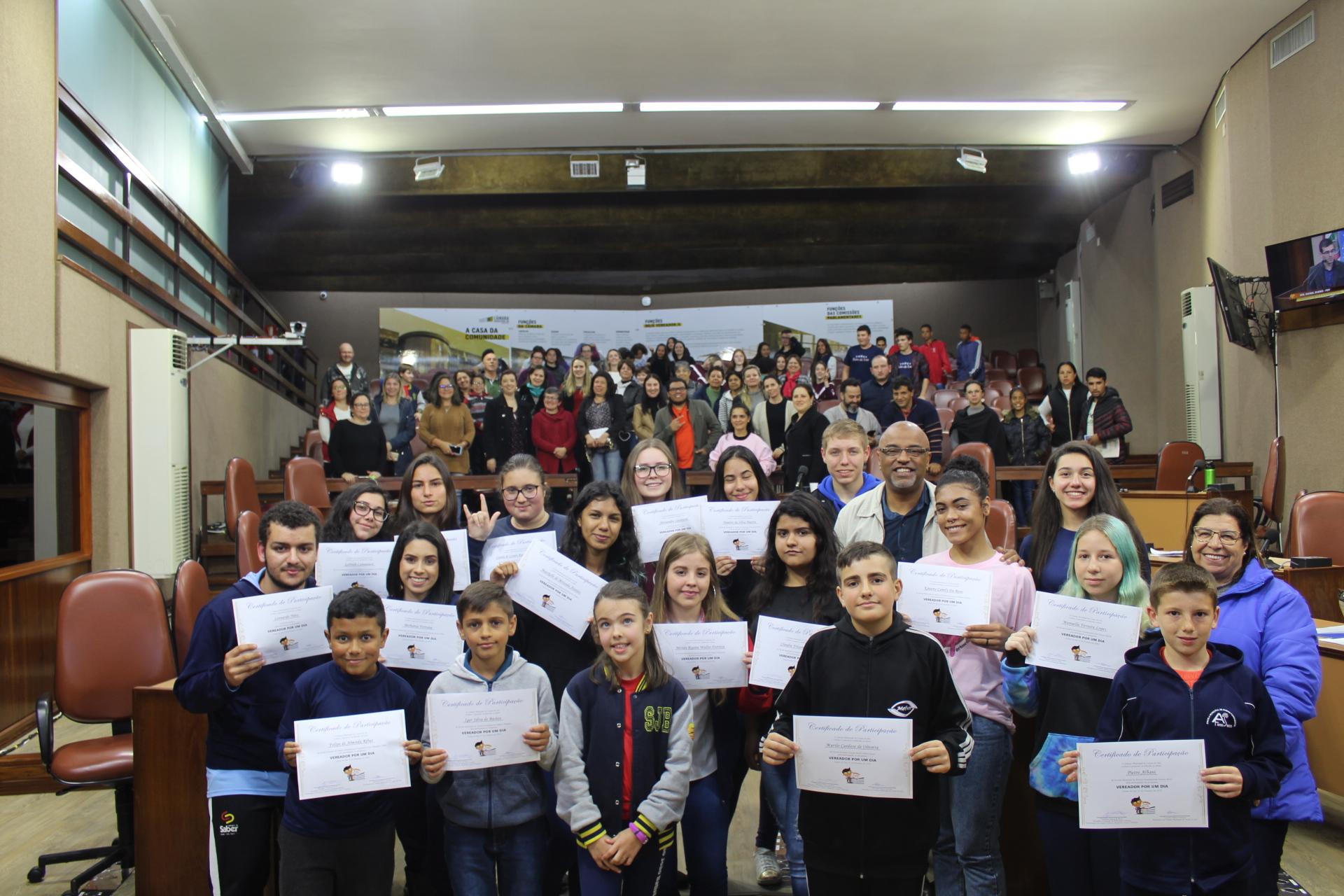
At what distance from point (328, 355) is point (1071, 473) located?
48.3ft

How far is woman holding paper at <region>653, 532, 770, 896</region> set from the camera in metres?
2.68

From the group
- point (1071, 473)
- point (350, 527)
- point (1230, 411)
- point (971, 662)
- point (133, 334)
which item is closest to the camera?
point (971, 662)

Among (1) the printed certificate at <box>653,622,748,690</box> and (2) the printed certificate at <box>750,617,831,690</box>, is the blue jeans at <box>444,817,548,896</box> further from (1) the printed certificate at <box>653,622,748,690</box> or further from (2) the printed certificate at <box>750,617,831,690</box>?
(2) the printed certificate at <box>750,617,831,690</box>

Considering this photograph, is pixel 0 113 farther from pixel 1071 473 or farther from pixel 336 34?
pixel 1071 473

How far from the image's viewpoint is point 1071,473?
2947 mm

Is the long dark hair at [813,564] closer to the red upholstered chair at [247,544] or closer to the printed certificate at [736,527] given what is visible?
the printed certificate at [736,527]

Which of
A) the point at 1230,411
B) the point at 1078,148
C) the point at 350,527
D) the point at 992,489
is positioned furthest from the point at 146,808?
the point at 1078,148

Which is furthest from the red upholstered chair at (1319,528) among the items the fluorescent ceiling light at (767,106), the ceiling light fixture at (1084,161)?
the ceiling light fixture at (1084,161)

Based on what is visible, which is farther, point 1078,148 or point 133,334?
point 1078,148

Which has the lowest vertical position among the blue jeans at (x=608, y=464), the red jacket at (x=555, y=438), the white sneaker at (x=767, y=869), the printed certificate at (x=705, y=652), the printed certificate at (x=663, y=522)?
the white sneaker at (x=767, y=869)

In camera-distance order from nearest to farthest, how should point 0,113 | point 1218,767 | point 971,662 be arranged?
point 1218,767 < point 971,662 < point 0,113

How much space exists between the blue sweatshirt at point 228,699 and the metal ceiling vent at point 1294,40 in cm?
838

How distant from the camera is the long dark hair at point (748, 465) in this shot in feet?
11.9

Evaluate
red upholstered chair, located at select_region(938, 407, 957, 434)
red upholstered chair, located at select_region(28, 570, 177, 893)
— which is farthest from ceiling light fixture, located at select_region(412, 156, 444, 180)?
red upholstered chair, located at select_region(28, 570, 177, 893)
